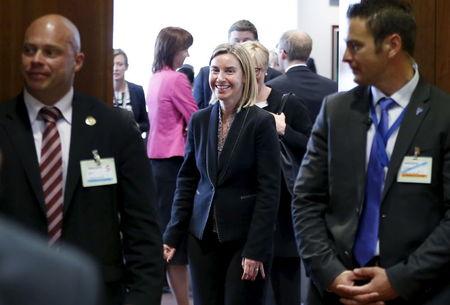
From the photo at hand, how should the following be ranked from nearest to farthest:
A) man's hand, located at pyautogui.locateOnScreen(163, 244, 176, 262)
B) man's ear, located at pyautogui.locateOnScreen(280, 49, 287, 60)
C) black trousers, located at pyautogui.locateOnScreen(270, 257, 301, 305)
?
man's hand, located at pyautogui.locateOnScreen(163, 244, 176, 262)
black trousers, located at pyautogui.locateOnScreen(270, 257, 301, 305)
man's ear, located at pyautogui.locateOnScreen(280, 49, 287, 60)

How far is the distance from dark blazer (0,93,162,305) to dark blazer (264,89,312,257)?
5.39 feet

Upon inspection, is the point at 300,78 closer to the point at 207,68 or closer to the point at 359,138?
the point at 207,68

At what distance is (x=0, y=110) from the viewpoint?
2.53 meters

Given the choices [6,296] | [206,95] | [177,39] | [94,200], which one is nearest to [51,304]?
[6,296]

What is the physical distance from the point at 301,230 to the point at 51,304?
1773 mm

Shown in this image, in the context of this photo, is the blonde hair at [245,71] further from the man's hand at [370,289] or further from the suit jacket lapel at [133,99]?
the suit jacket lapel at [133,99]

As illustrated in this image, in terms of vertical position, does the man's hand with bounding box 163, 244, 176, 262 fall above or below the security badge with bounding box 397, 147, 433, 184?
below

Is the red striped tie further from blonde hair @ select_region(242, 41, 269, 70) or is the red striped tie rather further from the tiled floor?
the tiled floor

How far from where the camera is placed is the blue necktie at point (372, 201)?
2.53 meters

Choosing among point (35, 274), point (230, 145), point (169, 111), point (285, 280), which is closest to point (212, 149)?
point (230, 145)

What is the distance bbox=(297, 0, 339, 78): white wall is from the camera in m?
8.98

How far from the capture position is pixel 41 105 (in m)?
2.53

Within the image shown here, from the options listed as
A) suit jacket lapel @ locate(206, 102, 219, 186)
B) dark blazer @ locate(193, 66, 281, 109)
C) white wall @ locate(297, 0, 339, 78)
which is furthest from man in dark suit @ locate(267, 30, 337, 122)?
white wall @ locate(297, 0, 339, 78)

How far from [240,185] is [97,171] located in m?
1.16
